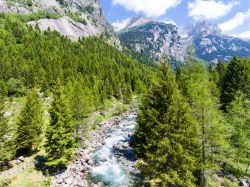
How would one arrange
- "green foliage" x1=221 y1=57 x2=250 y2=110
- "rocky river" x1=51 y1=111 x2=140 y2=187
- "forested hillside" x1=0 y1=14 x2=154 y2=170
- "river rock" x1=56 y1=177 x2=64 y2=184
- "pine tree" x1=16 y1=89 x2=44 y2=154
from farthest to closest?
"green foliage" x1=221 y1=57 x2=250 y2=110 → "pine tree" x1=16 y1=89 x2=44 y2=154 → "forested hillside" x1=0 y1=14 x2=154 y2=170 → "rocky river" x1=51 y1=111 x2=140 y2=187 → "river rock" x1=56 y1=177 x2=64 y2=184

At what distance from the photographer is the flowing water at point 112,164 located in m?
38.1

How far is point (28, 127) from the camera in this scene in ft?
141

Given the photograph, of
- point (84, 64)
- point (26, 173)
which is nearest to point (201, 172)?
point (26, 173)

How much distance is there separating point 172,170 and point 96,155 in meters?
27.1

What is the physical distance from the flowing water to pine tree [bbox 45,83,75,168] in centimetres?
573

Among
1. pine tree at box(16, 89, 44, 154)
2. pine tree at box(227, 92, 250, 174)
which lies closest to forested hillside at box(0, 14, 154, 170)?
pine tree at box(16, 89, 44, 154)

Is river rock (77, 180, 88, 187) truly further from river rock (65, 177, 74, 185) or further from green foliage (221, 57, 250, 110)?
green foliage (221, 57, 250, 110)

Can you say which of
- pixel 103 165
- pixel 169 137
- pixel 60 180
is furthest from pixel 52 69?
pixel 169 137

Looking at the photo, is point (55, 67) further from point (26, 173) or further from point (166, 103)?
point (166, 103)

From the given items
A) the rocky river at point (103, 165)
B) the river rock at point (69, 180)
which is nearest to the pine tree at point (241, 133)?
the rocky river at point (103, 165)

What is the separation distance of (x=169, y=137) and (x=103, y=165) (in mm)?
21695

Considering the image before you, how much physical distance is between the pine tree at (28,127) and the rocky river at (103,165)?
7955mm

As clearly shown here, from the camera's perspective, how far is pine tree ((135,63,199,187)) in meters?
24.5

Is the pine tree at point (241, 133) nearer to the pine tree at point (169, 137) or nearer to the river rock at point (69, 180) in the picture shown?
the pine tree at point (169, 137)
